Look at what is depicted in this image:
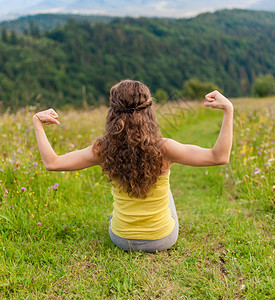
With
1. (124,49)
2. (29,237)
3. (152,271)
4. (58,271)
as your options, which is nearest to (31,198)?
(29,237)

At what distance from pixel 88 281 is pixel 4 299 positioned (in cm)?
56

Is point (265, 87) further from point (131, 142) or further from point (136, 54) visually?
point (131, 142)

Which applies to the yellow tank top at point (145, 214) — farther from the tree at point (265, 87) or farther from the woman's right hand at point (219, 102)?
the tree at point (265, 87)

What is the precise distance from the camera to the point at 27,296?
1.81m

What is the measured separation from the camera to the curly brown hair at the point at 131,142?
6.01 feet

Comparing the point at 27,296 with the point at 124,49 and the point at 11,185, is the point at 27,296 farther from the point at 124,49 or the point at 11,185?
the point at 124,49

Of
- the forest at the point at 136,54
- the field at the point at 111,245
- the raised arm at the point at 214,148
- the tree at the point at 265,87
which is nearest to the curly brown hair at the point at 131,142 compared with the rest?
the raised arm at the point at 214,148

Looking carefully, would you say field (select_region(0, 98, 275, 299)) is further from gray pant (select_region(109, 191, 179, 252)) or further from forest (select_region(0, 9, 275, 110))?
forest (select_region(0, 9, 275, 110))

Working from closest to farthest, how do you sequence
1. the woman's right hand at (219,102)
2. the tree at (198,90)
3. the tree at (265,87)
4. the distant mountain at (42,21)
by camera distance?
the woman's right hand at (219,102) → the tree at (198,90) → the tree at (265,87) → the distant mountain at (42,21)

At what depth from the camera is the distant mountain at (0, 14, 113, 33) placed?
66844mm

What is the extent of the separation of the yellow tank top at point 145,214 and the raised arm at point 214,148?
0.90ft

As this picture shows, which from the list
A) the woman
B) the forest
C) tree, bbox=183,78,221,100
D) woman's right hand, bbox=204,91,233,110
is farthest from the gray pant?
the forest

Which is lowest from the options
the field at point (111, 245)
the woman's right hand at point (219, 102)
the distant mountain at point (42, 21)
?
the field at point (111, 245)

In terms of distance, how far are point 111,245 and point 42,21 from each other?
90040mm
